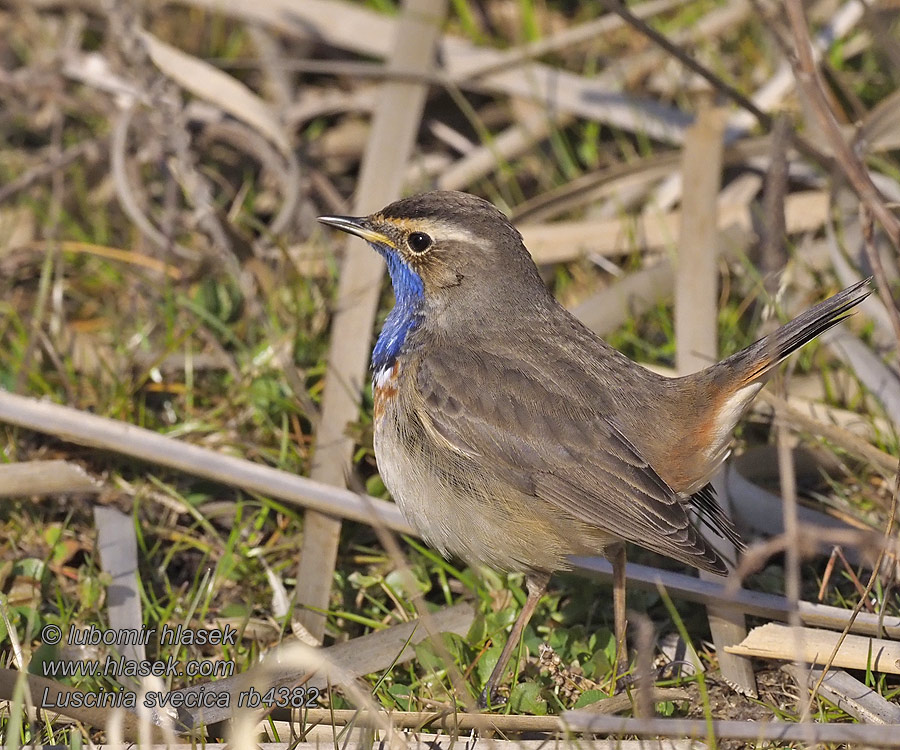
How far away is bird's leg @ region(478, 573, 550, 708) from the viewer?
15.7 feet

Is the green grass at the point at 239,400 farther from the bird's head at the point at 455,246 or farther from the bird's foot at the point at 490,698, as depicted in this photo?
the bird's head at the point at 455,246

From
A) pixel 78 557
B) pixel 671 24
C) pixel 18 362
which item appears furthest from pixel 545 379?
pixel 671 24

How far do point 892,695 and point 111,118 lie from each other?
5.64 m

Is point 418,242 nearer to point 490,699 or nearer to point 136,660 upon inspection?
point 490,699

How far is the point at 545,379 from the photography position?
16.1 feet

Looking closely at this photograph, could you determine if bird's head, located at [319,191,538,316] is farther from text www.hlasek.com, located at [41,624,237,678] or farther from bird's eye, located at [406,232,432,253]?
text www.hlasek.com, located at [41,624,237,678]

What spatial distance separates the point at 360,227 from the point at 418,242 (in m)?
0.33

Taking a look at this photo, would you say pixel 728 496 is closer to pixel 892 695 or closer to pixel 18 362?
pixel 892 695

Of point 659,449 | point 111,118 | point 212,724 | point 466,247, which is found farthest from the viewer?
point 111,118

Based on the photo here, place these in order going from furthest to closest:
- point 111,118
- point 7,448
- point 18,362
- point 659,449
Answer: point 111,118 → point 18,362 → point 7,448 → point 659,449

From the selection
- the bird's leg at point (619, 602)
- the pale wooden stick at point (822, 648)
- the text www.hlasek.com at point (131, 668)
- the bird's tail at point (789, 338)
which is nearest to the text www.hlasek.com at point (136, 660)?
the text www.hlasek.com at point (131, 668)

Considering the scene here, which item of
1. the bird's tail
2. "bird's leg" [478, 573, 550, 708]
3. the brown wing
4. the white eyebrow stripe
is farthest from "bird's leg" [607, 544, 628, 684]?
the white eyebrow stripe

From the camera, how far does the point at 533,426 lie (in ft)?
15.7

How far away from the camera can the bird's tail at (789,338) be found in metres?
4.46
